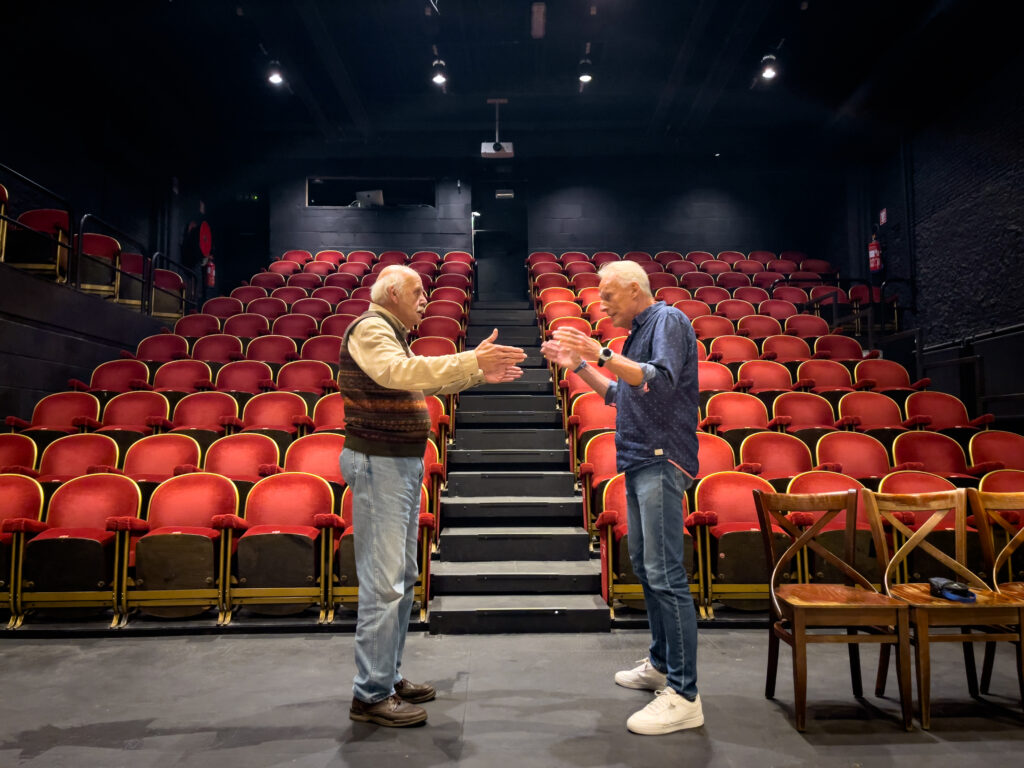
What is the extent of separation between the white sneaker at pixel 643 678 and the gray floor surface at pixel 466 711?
36 millimetres

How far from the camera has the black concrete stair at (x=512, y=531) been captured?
9.36 feet

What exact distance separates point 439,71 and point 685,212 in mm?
3835

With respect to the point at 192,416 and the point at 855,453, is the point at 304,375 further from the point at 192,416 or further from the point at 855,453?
the point at 855,453

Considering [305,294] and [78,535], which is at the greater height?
[305,294]

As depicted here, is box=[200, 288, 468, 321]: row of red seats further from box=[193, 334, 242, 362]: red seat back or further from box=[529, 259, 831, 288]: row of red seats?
box=[529, 259, 831, 288]: row of red seats

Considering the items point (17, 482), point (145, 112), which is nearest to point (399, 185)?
point (145, 112)

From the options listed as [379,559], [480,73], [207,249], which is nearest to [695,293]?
[480,73]

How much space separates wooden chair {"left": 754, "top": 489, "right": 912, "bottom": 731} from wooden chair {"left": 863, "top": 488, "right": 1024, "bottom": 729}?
0.18ft

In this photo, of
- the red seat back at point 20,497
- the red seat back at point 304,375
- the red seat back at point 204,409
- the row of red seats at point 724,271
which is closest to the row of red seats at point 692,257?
the row of red seats at point 724,271

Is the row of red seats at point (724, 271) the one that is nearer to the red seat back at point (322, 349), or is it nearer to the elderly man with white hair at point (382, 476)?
the red seat back at point (322, 349)

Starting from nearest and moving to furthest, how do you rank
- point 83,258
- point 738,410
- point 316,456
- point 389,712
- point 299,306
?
point 389,712
point 316,456
point 738,410
point 83,258
point 299,306

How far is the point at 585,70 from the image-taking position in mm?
7789

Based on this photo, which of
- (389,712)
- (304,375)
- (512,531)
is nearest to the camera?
(389,712)

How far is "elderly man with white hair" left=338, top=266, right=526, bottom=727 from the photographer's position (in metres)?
1.87
